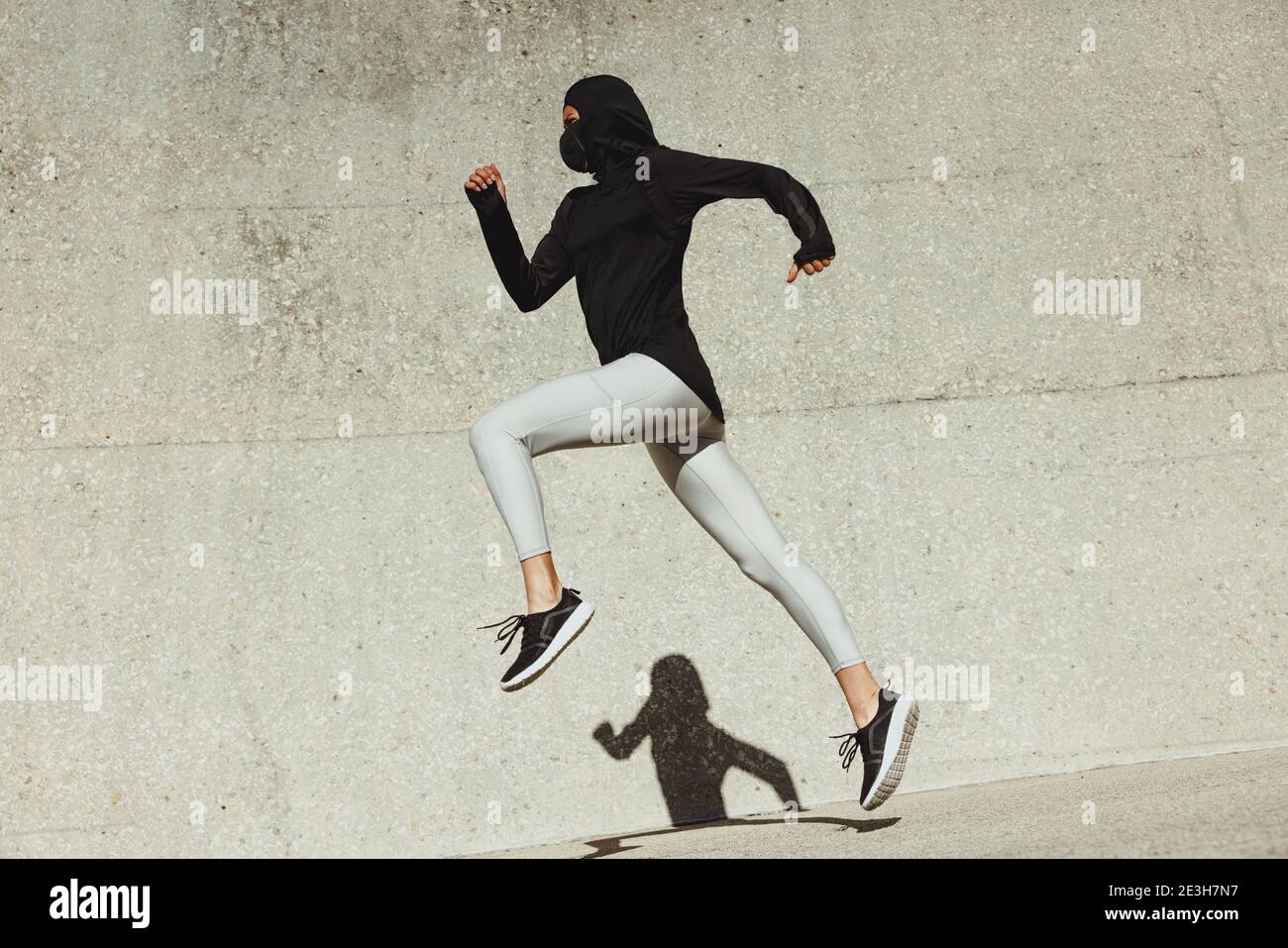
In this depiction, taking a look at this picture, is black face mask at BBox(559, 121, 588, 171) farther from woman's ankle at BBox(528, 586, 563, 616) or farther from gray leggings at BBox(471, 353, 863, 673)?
woman's ankle at BBox(528, 586, 563, 616)

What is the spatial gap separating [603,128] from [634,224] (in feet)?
1.06

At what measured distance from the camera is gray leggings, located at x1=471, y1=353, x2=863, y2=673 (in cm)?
265

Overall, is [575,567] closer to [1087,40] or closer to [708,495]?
[708,495]

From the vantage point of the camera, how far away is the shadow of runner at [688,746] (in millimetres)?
4719

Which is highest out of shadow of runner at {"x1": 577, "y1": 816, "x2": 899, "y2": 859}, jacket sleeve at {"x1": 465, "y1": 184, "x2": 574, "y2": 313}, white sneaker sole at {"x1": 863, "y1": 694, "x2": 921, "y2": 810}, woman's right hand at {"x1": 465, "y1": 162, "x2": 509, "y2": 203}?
woman's right hand at {"x1": 465, "y1": 162, "x2": 509, "y2": 203}

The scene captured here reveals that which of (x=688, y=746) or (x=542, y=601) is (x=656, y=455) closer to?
(x=542, y=601)

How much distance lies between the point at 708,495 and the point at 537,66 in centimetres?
314

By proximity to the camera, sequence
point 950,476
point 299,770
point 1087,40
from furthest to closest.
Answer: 1. point 1087,40
2. point 950,476
3. point 299,770

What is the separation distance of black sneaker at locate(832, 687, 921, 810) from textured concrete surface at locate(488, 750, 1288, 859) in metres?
0.16

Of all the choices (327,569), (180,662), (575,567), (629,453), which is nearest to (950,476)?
(629,453)

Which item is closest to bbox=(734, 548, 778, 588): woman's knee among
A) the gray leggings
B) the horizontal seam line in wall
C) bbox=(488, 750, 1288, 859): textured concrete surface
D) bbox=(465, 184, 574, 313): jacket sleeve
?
the gray leggings

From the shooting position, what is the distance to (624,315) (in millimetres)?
2867

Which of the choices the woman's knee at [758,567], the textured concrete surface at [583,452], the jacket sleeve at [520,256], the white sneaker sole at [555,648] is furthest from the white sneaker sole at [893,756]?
the textured concrete surface at [583,452]

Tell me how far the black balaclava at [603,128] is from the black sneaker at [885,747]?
179cm
